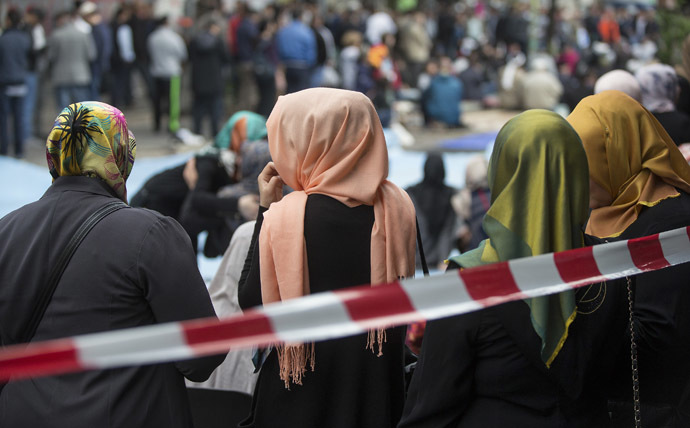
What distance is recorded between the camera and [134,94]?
18.0m

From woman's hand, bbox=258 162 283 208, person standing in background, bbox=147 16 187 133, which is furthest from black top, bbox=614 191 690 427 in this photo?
person standing in background, bbox=147 16 187 133

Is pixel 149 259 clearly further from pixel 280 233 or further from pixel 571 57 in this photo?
pixel 571 57

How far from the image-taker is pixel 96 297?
2336 mm

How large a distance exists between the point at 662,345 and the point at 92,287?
67.3 inches

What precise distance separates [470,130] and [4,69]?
856 centimetres

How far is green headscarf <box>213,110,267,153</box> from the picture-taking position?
5398 mm

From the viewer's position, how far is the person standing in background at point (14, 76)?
11856 mm

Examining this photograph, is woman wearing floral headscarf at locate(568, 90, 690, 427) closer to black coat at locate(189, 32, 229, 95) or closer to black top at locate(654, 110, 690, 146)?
black top at locate(654, 110, 690, 146)

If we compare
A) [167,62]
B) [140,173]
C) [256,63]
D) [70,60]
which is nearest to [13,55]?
[70,60]

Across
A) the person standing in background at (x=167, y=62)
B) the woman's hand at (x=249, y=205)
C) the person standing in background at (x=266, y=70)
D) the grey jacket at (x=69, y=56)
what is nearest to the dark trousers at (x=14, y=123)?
the grey jacket at (x=69, y=56)

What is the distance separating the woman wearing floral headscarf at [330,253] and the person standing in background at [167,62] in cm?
1124

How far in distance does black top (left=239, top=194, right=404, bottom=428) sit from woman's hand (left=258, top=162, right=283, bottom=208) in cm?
11

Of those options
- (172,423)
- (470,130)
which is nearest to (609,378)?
(172,423)

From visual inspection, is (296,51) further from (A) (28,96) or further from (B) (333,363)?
(B) (333,363)
